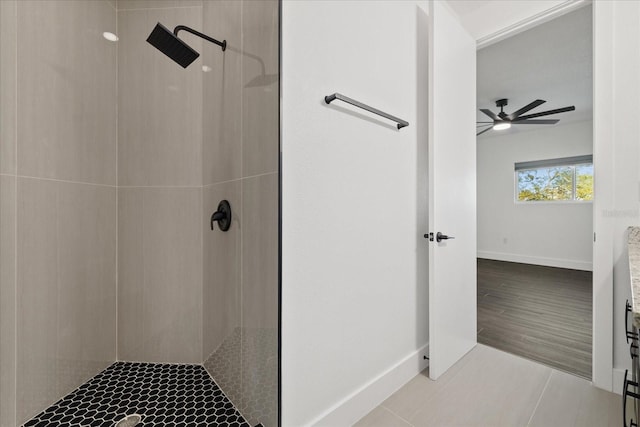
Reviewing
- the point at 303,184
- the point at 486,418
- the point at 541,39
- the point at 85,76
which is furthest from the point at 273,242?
the point at 541,39

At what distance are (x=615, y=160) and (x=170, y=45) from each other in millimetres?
2381

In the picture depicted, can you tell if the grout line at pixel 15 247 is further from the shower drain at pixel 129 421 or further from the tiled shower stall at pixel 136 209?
the shower drain at pixel 129 421

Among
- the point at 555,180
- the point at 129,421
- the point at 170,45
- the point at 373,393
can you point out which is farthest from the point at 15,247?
the point at 555,180

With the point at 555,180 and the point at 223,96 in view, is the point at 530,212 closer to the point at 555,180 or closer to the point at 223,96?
the point at 555,180

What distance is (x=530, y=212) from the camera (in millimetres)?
5527

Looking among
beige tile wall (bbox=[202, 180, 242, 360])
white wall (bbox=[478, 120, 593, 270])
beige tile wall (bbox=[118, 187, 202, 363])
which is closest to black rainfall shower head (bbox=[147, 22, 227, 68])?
Result: beige tile wall (bbox=[202, 180, 242, 360])

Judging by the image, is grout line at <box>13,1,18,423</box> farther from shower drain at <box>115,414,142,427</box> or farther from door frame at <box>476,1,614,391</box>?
door frame at <box>476,1,614,391</box>

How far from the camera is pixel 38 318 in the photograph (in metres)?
1.29

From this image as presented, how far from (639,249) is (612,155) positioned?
704 mm

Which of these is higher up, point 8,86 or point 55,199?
point 8,86

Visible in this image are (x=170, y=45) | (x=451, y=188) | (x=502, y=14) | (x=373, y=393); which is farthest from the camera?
(x=502, y=14)

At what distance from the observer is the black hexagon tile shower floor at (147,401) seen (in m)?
1.25

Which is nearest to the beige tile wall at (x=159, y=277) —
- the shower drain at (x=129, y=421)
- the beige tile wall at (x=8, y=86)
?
the shower drain at (x=129, y=421)

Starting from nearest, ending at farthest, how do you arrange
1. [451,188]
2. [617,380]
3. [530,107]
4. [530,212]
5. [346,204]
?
[346,204], [617,380], [451,188], [530,107], [530,212]
